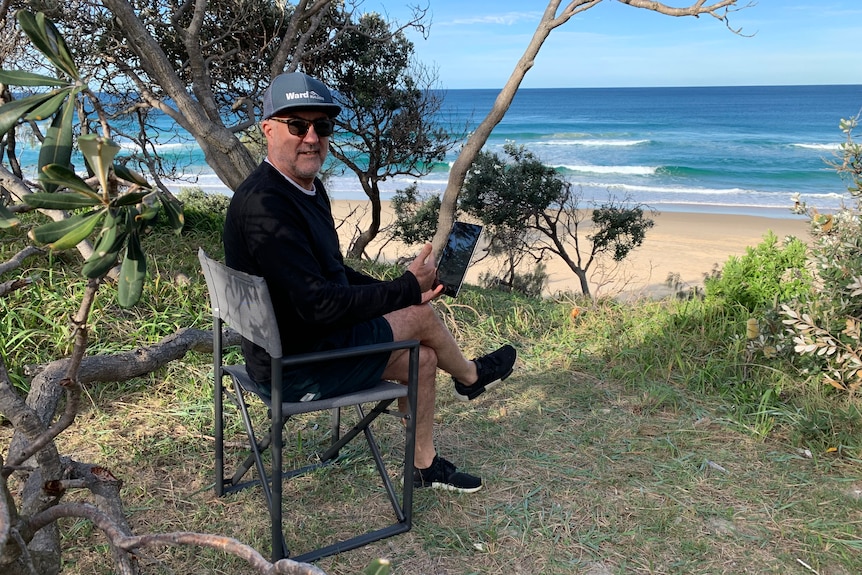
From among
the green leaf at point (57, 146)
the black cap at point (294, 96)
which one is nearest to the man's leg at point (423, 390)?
the black cap at point (294, 96)

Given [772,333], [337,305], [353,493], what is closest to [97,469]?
[337,305]

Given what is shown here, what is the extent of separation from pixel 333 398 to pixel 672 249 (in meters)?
11.8

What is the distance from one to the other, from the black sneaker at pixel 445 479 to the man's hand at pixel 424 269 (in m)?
0.82

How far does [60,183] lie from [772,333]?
3.80m

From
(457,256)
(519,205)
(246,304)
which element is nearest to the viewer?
(246,304)

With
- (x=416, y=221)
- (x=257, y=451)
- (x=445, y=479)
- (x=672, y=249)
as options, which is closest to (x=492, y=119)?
(x=445, y=479)

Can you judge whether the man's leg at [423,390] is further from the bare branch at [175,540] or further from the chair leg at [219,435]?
the bare branch at [175,540]

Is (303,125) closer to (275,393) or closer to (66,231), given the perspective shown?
(275,393)

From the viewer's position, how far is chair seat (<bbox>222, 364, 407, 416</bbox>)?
2180 mm

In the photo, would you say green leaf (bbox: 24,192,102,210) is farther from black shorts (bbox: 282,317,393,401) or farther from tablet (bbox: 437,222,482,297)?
tablet (bbox: 437,222,482,297)

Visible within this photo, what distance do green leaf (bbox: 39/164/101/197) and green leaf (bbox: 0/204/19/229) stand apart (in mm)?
160

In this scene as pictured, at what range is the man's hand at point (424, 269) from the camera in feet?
7.62

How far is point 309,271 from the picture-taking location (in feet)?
6.91

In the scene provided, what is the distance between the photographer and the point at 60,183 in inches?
42.3
